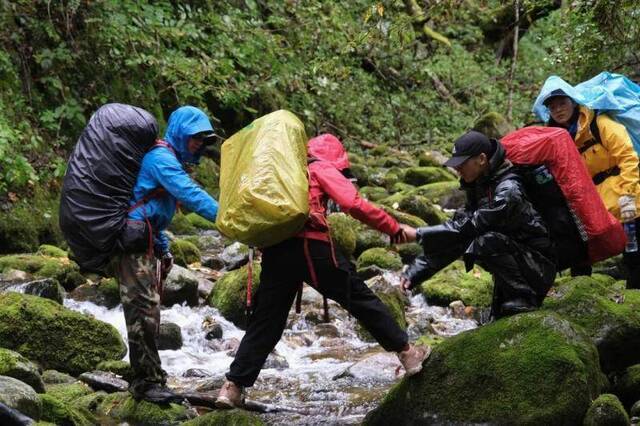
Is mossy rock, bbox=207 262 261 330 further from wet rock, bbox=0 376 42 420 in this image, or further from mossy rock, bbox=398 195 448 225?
mossy rock, bbox=398 195 448 225

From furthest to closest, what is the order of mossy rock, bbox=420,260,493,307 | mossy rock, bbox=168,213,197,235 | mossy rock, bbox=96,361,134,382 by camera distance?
1. mossy rock, bbox=168,213,197,235
2. mossy rock, bbox=420,260,493,307
3. mossy rock, bbox=96,361,134,382

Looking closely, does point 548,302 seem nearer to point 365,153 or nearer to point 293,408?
point 293,408

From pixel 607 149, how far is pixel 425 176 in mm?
11560

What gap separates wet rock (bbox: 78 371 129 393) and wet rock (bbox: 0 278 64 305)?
7.20 ft

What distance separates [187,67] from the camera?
13.5 m

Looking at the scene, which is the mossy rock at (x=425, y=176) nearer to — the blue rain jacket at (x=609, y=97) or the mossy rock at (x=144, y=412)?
the blue rain jacket at (x=609, y=97)

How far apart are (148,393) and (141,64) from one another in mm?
9549

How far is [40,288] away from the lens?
821 cm

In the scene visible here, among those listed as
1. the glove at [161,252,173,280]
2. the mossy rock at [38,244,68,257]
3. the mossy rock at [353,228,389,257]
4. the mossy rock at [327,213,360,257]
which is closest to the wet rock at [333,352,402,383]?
the glove at [161,252,173,280]

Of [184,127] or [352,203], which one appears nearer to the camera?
[352,203]

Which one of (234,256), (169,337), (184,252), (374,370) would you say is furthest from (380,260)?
(374,370)

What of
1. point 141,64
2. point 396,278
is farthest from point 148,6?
point 396,278

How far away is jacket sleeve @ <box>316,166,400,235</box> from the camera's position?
475 cm

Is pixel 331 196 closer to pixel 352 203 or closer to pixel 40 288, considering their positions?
pixel 352 203
